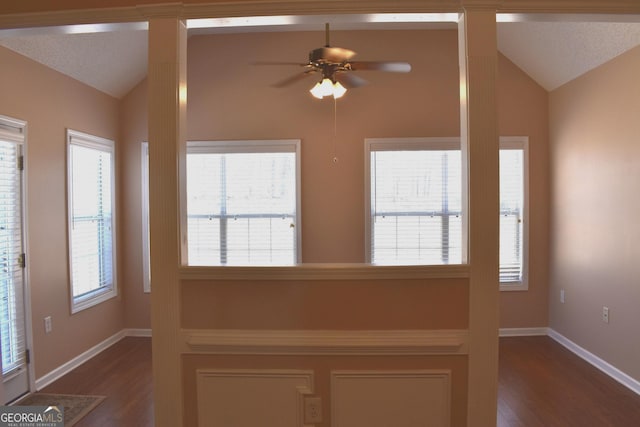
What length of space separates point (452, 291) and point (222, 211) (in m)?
2.95

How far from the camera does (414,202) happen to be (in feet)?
14.0

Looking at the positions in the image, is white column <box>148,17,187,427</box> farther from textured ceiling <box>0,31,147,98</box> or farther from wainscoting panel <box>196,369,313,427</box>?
textured ceiling <box>0,31,147,98</box>

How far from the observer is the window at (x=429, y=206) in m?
4.21

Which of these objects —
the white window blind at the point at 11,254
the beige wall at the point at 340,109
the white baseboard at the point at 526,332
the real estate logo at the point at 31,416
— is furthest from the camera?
the white baseboard at the point at 526,332

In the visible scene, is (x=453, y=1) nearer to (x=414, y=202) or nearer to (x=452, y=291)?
(x=452, y=291)

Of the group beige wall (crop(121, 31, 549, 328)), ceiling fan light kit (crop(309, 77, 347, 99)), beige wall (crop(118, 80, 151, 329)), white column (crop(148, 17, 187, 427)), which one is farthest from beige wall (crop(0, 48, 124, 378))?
ceiling fan light kit (crop(309, 77, 347, 99))

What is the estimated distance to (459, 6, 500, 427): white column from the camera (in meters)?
1.97

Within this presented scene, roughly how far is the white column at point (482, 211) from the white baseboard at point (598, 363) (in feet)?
6.48

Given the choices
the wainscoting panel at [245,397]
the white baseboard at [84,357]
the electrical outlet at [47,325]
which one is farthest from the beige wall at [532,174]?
the electrical outlet at [47,325]

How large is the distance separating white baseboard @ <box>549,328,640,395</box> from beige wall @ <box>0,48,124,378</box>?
4833 mm

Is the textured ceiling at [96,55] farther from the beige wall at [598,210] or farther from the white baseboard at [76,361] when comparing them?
the beige wall at [598,210]

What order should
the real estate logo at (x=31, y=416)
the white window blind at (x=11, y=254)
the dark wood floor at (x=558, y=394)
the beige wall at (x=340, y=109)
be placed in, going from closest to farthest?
the real estate logo at (x=31, y=416)
the dark wood floor at (x=558, y=394)
the white window blind at (x=11, y=254)
the beige wall at (x=340, y=109)

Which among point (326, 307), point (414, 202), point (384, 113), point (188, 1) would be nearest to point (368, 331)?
point (326, 307)

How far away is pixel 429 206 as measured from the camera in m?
4.26
